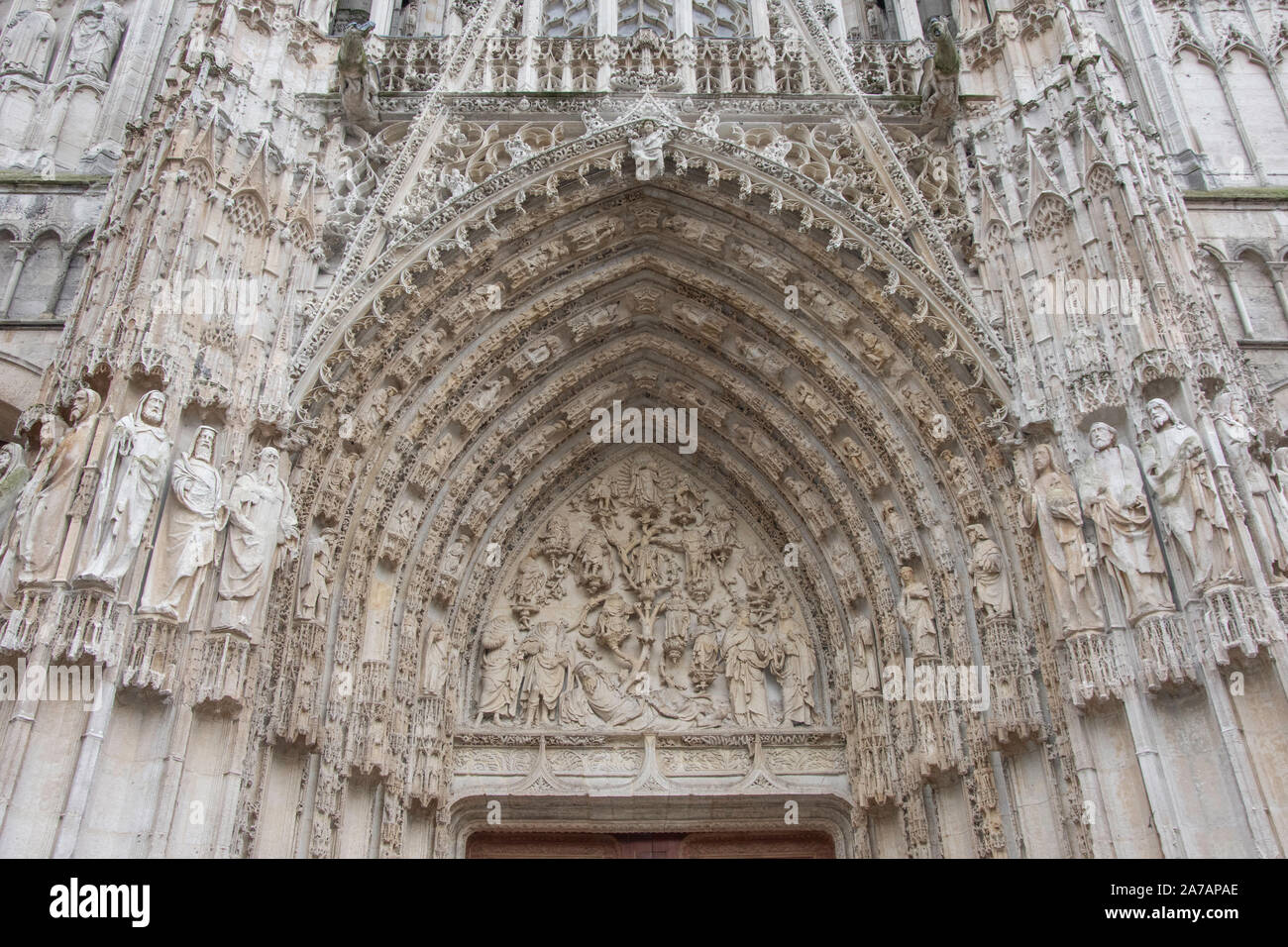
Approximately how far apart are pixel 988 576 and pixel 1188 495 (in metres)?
1.69

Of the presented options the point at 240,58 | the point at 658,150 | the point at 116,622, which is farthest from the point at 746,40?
the point at 116,622

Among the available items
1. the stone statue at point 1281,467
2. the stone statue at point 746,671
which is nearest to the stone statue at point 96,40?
the stone statue at point 746,671

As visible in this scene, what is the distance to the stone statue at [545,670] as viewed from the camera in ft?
31.7

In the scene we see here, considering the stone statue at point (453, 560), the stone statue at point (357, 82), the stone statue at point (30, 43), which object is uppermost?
the stone statue at point (30, 43)

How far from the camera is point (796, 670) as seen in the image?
9.92 m

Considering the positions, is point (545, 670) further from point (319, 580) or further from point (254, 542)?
point (254, 542)

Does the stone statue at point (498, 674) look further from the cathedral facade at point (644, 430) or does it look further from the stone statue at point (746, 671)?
the stone statue at point (746, 671)

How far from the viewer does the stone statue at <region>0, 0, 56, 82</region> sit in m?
11.6

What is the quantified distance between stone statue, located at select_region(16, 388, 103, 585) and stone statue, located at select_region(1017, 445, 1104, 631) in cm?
659

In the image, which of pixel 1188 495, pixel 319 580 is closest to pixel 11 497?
pixel 319 580

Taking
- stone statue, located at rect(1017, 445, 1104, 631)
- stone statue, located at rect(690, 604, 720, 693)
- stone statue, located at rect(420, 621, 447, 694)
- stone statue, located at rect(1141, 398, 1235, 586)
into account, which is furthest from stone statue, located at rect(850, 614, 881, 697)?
stone statue, located at rect(420, 621, 447, 694)

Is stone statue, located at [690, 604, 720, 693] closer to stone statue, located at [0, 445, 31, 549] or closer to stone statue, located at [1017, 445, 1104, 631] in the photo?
stone statue, located at [1017, 445, 1104, 631]

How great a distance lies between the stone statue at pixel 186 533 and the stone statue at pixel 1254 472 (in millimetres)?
6816
